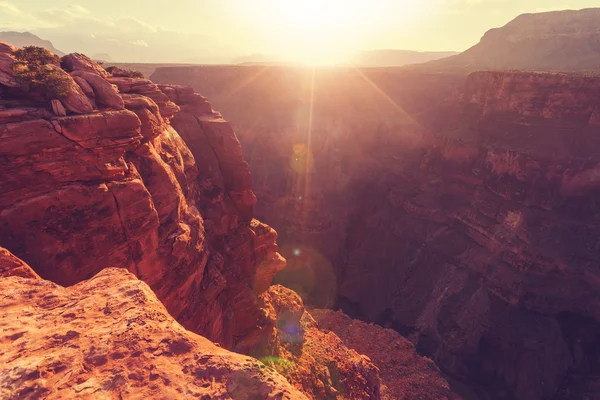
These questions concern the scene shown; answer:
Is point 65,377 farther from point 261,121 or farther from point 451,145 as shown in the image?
point 261,121

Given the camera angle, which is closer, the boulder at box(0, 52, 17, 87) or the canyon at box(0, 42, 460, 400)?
the canyon at box(0, 42, 460, 400)

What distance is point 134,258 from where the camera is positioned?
12953 mm

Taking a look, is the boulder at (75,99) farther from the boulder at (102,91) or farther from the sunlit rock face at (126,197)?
the boulder at (102,91)

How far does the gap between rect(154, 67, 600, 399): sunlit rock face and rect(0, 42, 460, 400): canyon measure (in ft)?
52.5

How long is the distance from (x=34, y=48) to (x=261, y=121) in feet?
161

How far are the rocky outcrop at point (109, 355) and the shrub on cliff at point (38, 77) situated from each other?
23.4 feet

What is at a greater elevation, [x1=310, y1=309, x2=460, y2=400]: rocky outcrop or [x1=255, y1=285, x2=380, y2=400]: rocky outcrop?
[x1=255, y1=285, x2=380, y2=400]: rocky outcrop

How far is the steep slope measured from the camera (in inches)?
2574

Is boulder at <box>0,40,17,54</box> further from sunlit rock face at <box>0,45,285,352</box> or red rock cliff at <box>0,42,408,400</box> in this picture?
red rock cliff at <box>0,42,408,400</box>

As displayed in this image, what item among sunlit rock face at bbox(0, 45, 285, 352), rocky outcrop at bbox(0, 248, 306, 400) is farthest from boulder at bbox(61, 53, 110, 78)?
rocky outcrop at bbox(0, 248, 306, 400)

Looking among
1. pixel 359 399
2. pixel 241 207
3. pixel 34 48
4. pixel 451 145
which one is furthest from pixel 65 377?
pixel 451 145

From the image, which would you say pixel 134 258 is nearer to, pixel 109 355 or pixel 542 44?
pixel 109 355

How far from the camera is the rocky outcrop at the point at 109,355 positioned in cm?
561

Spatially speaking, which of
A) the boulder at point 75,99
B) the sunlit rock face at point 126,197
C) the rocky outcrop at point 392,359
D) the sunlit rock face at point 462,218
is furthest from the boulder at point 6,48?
the sunlit rock face at point 462,218
